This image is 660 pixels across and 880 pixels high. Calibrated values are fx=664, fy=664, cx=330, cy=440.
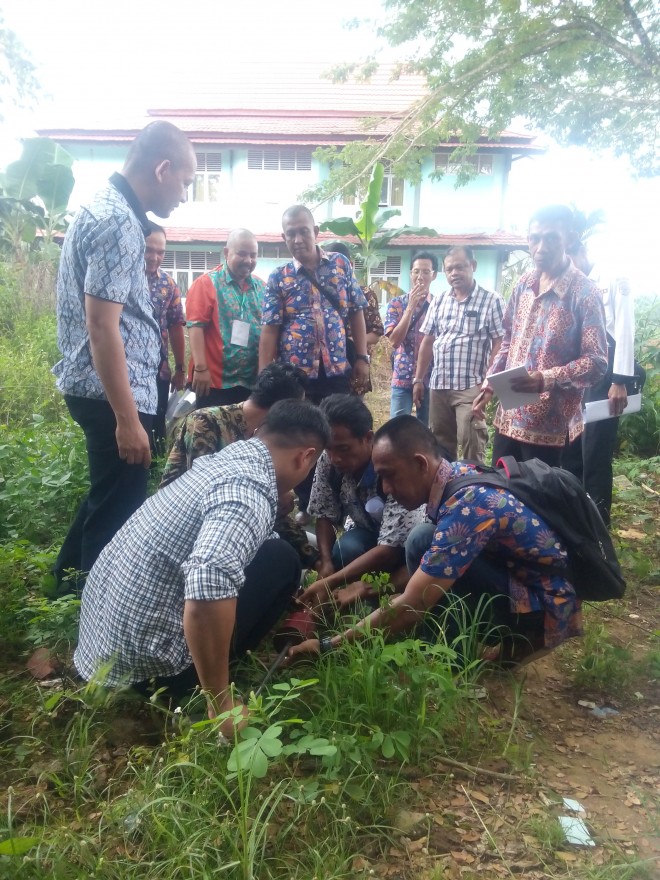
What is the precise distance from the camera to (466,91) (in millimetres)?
6914

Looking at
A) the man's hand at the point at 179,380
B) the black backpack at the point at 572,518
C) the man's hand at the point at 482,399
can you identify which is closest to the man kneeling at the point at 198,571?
the black backpack at the point at 572,518

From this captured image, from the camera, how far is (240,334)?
4145 mm

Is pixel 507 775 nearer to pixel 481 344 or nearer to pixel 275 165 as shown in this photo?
pixel 481 344

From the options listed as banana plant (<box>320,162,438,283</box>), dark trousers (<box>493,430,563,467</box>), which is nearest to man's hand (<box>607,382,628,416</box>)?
dark trousers (<box>493,430,563,467</box>)

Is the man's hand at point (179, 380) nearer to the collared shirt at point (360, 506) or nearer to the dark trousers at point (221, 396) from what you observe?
the dark trousers at point (221, 396)

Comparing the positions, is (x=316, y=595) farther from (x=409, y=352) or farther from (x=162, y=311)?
(x=409, y=352)

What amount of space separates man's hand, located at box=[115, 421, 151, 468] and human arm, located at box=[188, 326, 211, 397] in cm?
159

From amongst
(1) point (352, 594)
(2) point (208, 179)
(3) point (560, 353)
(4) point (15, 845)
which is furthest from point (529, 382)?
(2) point (208, 179)

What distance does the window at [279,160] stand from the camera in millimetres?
15352

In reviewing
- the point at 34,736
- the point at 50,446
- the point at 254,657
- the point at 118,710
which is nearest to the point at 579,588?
the point at 254,657

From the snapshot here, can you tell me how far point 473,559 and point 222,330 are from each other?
7.96ft

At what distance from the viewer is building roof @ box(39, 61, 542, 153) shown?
1480 centimetres

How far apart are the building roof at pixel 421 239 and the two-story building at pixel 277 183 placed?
0.02 meters

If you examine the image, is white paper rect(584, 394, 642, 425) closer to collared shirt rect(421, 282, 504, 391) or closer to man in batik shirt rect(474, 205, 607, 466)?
man in batik shirt rect(474, 205, 607, 466)
